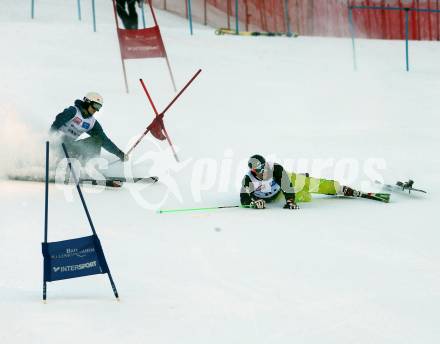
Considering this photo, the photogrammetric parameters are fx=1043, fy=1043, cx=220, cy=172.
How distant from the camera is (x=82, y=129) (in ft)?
38.8

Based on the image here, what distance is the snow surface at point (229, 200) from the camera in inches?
275

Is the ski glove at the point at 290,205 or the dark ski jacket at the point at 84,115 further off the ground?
the dark ski jacket at the point at 84,115

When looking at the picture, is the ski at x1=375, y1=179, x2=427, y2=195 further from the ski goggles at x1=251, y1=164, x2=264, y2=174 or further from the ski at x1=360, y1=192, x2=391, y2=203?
the ski goggles at x1=251, y1=164, x2=264, y2=174

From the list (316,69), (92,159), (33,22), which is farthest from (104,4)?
(92,159)

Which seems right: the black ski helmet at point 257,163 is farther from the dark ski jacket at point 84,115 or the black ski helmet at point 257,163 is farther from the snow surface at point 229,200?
the dark ski jacket at point 84,115

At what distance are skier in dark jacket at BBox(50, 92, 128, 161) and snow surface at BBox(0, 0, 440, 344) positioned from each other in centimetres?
47

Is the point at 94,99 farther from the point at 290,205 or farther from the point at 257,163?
the point at 290,205

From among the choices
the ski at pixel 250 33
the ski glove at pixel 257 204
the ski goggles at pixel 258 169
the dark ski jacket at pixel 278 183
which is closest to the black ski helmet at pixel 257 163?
the ski goggles at pixel 258 169

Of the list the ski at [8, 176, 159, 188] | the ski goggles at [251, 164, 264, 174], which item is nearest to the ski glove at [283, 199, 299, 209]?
the ski goggles at [251, 164, 264, 174]

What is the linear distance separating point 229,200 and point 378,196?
5.43ft

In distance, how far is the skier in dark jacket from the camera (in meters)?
11.7

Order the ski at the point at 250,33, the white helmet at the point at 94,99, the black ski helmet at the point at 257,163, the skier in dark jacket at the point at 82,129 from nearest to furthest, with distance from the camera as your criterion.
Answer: the black ski helmet at the point at 257,163, the white helmet at the point at 94,99, the skier in dark jacket at the point at 82,129, the ski at the point at 250,33

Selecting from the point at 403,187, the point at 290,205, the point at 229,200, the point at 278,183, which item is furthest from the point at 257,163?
the point at 403,187

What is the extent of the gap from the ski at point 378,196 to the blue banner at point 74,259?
16.7 ft
